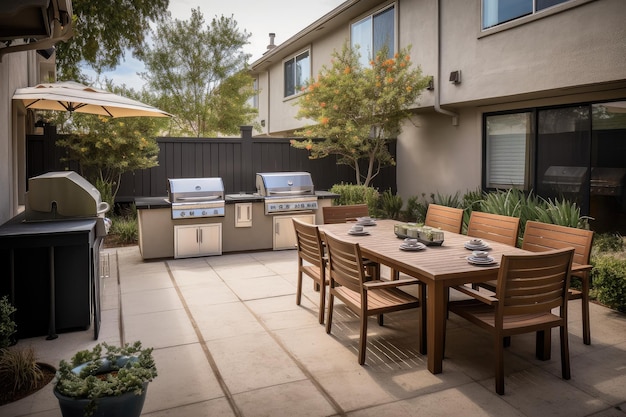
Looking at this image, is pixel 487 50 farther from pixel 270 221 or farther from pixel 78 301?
pixel 78 301

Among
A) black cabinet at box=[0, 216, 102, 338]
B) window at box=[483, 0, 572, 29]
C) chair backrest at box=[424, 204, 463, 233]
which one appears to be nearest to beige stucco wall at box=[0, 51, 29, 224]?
black cabinet at box=[0, 216, 102, 338]

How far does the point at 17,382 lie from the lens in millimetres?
3086

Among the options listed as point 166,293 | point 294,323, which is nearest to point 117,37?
point 166,293

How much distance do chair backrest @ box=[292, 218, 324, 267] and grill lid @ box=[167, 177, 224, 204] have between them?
9.11 feet

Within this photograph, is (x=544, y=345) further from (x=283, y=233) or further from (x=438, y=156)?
(x=438, y=156)

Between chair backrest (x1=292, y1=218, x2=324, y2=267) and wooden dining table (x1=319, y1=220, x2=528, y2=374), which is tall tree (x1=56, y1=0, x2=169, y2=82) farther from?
wooden dining table (x1=319, y1=220, x2=528, y2=374)

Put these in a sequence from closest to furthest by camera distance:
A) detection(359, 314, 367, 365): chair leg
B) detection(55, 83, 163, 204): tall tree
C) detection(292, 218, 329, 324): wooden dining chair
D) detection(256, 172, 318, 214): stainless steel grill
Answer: detection(359, 314, 367, 365): chair leg < detection(292, 218, 329, 324): wooden dining chair < detection(256, 172, 318, 214): stainless steel grill < detection(55, 83, 163, 204): tall tree

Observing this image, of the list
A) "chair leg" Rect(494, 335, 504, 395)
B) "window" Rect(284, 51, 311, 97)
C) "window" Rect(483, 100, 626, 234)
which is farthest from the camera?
"window" Rect(284, 51, 311, 97)

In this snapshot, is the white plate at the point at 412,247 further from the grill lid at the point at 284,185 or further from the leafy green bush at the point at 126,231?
the leafy green bush at the point at 126,231

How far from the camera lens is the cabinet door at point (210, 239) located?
728cm

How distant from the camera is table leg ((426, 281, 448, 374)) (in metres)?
3.18

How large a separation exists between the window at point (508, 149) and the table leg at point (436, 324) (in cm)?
587

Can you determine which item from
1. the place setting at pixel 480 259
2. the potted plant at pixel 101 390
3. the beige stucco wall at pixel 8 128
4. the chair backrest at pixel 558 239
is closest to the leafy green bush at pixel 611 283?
the chair backrest at pixel 558 239

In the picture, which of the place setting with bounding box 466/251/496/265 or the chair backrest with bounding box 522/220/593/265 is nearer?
the place setting with bounding box 466/251/496/265
